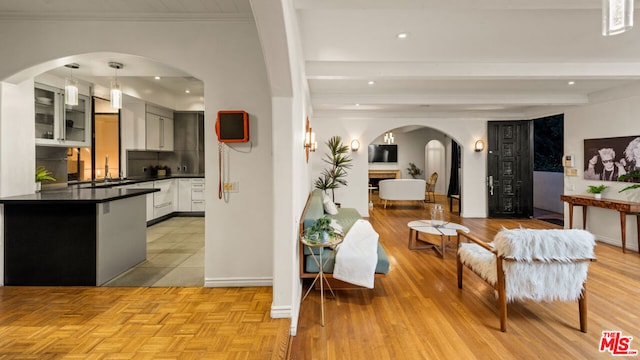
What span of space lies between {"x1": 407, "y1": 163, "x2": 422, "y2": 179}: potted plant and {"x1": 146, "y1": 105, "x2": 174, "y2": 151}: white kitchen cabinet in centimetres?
874

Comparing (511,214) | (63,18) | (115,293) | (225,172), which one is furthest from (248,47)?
(511,214)

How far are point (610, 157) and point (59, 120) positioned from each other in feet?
28.5

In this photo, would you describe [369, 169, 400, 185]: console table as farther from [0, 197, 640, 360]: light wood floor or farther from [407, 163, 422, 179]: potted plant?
[0, 197, 640, 360]: light wood floor

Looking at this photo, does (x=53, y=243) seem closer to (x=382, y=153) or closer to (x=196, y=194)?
(x=196, y=194)

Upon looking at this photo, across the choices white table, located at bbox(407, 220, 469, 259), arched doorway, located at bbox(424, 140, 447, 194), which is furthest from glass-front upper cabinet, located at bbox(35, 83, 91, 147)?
arched doorway, located at bbox(424, 140, 447, 194)

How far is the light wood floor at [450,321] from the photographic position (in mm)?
2195

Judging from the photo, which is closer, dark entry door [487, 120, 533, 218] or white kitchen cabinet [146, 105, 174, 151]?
white kitchen cabinet [146, 105, 174, 151]

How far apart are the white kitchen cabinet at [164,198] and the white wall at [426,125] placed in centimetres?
323

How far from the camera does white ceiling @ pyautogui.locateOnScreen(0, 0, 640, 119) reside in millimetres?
2600

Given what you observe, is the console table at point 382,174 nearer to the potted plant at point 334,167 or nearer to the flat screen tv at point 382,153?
the flat screen tv at point 382,153

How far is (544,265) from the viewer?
2.42m

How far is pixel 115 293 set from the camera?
2.89 metres

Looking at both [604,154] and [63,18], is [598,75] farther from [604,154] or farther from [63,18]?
[63,18]

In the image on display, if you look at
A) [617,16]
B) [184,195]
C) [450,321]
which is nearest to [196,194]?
[184,195]
